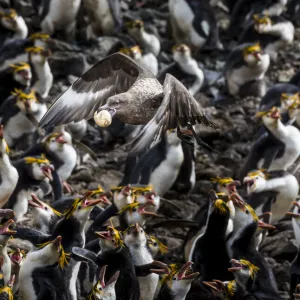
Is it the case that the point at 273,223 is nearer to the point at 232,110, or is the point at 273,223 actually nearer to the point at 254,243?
the point at 254,243

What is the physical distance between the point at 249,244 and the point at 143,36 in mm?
4730

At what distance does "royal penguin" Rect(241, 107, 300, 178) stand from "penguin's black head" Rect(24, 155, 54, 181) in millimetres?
1819

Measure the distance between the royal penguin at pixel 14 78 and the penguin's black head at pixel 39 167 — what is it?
1787 millimetres

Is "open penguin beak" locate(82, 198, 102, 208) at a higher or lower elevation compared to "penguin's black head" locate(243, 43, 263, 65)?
higher

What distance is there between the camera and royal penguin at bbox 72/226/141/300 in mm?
7789

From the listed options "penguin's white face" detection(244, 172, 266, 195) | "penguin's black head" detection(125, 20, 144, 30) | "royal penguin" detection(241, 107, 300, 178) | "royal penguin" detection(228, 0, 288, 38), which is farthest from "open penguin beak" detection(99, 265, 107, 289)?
"royal penguin" detection(228, 0, 288, 38)

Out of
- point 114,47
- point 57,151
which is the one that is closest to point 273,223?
point 57,151

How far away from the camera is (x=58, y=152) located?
10.1 metres

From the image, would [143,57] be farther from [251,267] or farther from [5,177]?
[251,267]

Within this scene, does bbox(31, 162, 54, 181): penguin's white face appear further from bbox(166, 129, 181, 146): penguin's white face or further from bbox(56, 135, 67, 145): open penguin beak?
bbox(166, 129, 181, 146): penguin's white face

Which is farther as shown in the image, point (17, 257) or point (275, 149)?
point (275, 149)

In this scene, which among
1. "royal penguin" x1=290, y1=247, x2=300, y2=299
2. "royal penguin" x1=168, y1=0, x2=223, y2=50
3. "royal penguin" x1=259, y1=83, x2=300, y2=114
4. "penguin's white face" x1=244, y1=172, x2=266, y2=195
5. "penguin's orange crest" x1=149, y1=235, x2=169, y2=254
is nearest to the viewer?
"royal penguin" x1=290, y1=247, x2=300, y2=299

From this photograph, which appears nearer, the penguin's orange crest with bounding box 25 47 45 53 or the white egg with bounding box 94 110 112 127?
the white egg with bounding box 94 110 112 127

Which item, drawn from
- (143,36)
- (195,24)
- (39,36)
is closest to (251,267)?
(39,36)
